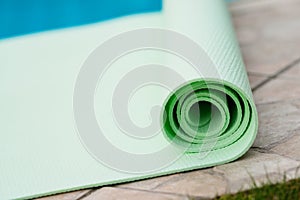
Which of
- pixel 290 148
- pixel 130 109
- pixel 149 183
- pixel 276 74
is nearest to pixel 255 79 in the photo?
pixel 276 74

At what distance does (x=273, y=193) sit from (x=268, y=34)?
2.45m

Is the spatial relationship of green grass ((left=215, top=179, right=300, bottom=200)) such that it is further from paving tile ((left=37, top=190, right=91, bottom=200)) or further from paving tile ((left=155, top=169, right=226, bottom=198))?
paving tile ((left=37, top=190, right=91, bottom=200))

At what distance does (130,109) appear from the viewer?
3715 millimetres

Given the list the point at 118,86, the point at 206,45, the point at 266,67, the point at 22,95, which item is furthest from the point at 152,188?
the point at 266,67

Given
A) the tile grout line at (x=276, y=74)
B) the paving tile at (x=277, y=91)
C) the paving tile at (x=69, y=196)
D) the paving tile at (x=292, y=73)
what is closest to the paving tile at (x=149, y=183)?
the paving tile at (x=69, y=196)

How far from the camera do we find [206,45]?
348 centimetres

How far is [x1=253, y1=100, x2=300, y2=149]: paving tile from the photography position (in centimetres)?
334

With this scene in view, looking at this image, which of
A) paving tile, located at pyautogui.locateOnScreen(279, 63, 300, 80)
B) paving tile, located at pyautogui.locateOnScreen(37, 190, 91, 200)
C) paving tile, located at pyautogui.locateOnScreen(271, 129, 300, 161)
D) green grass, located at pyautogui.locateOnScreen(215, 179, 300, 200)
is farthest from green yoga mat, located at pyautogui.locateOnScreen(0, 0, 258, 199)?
paving tile, located at pyautogui.locateOnScreen(279, 63, 300, 80)

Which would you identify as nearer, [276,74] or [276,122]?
[276,122]

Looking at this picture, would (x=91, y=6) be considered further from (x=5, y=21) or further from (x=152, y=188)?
(x=152, y=188)

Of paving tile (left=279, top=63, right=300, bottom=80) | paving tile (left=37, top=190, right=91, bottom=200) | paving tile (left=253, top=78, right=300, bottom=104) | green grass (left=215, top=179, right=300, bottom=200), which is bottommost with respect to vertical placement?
green grass (left=215, top=179, right=300, bottom=200)

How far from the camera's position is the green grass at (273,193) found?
279 cm

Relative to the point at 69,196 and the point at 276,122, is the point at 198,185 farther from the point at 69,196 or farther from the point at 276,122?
the point at 276,122

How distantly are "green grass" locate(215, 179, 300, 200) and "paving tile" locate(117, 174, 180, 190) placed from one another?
30 centimetres
